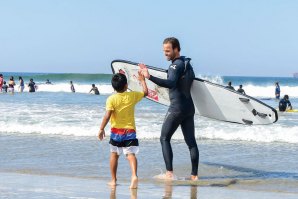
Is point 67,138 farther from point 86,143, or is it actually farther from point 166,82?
point 166,82

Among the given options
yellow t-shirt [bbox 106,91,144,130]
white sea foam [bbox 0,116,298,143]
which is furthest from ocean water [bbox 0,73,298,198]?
yellow t-shirt [bbox 106,91,144,130]

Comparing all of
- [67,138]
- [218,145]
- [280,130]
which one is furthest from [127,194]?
[280,130]

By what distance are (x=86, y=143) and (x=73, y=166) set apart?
3365mm

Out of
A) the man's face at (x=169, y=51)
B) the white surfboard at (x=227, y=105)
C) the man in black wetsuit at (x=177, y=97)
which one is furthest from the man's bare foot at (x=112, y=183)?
the white surfboard at (x=227, y=105)

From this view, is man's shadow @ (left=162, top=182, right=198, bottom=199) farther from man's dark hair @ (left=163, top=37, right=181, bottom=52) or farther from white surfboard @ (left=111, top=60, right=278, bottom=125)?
white surfboard @ (left=111, top=60, right=278, bottom=125)

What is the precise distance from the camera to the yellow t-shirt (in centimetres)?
647

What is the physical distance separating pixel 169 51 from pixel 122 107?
3.36ft

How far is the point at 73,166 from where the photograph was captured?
856cm

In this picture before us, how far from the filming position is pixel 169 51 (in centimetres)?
706

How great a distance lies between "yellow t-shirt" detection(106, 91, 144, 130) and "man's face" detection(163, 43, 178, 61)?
0.80 m

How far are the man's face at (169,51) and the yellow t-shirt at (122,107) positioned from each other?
80cm

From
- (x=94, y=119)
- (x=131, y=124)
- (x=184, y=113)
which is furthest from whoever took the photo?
(x=94, y=119)

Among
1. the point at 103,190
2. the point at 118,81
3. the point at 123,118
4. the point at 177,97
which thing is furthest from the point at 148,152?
the point at 118,81

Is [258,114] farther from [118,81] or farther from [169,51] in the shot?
[118,81]
